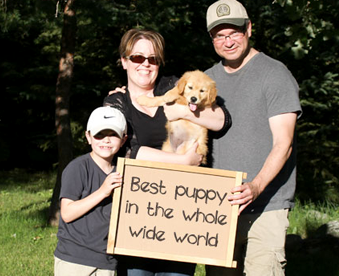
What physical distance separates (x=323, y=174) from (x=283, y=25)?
3263mm

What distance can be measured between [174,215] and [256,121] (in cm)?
76

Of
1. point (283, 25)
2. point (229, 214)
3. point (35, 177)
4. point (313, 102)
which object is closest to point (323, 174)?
point (313, 102)

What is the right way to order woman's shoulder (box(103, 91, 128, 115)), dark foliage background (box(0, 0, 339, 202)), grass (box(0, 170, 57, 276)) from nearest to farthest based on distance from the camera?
woman's shoulder (box(103, 91, 128, 115))
grass (box(0, 170, 57, 276))
dark foliage background (box(0, 0, 339, 202))

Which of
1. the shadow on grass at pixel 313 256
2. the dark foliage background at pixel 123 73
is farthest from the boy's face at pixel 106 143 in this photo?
the dark foliage background at pixel 123 73

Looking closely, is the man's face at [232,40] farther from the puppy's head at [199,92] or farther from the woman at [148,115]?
the woman at [148,115]

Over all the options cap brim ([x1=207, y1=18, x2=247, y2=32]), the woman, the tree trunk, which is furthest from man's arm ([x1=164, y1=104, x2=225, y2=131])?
the tree trunk

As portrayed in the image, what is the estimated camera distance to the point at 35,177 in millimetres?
13258

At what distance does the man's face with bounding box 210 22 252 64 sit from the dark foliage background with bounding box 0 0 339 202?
4.34m

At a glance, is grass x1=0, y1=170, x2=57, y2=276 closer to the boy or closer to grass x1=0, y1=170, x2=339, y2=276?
grass x1=0, y1=170, x2=339, y2=276

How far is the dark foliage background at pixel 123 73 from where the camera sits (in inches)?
389

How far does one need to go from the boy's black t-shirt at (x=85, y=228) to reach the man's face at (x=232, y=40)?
1096 mm

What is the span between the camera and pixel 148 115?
123 inches

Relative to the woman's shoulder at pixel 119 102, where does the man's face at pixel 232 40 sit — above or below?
above

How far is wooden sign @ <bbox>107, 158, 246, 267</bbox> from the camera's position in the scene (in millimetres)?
2891
